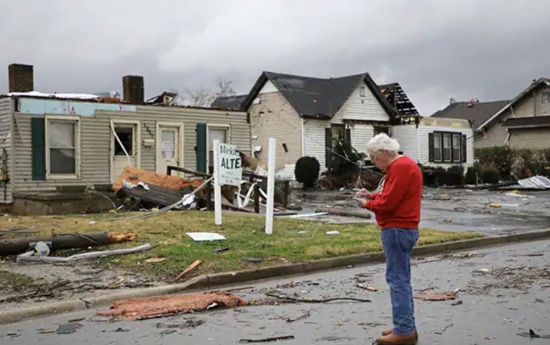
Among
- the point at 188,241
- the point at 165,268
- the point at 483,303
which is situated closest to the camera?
the point at 483,303

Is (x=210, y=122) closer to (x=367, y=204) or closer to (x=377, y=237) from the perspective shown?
(x=377, y=237)

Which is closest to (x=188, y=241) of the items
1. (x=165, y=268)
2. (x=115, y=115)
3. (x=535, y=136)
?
(x=165, y=268)

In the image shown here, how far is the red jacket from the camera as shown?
220 inches

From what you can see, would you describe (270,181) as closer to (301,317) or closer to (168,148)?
(301,317)

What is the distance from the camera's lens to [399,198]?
558 cm

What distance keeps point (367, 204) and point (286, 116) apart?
98.6 feet

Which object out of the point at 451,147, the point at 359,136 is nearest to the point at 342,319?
the point at 359,136

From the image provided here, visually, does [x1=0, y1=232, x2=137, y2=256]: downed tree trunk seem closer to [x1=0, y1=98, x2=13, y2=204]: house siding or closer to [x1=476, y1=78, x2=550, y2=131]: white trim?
[x1=0, y1=98, x2=13, y2=204]: house siding

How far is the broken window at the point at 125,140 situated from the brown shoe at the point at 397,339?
1828 centimetres

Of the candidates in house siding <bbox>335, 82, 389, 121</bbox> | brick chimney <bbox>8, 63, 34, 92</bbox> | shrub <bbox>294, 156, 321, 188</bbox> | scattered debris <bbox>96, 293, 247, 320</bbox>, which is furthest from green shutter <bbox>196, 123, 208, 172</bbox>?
scattered debris <bbox>96, 293, 247, 320</bbox>

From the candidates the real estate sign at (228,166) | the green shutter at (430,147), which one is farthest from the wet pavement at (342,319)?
the green shutter at (430,147)

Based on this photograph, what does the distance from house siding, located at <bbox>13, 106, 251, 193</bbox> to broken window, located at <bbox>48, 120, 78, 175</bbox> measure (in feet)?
0.91

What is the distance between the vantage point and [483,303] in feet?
24.2

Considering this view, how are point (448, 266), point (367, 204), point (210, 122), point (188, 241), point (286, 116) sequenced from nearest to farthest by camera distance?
point (367, 204), point (448, 266), point (188, 241), point (210, 122), point (286, 116)
